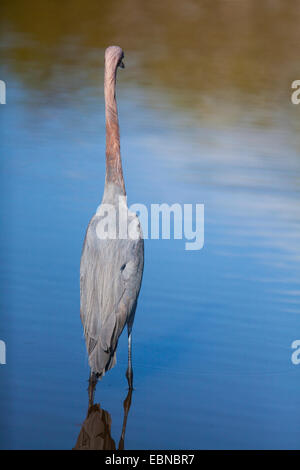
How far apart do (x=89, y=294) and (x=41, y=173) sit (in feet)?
7.47

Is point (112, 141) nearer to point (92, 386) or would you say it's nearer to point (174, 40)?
point (92, 386)

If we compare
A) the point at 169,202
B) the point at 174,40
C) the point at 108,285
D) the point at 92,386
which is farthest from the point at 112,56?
the point at 174,40

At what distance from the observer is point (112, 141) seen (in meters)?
3.42

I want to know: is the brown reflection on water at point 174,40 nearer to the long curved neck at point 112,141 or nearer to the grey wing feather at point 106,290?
the long curved neck at point 112,141

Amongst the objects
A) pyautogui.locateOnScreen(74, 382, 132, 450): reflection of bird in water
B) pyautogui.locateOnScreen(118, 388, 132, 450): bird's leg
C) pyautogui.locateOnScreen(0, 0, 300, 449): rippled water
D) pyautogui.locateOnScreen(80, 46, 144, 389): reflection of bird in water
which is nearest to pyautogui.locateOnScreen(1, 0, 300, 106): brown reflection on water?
pyautogui.locateOnScreen(0, 0, 300, 449): rippled water

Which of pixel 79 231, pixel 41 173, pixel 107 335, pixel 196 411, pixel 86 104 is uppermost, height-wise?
pixel 86 104

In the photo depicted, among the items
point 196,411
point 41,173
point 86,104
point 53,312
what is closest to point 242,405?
point 196,411

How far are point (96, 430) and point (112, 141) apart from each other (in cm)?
111

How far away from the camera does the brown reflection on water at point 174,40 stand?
741 cm

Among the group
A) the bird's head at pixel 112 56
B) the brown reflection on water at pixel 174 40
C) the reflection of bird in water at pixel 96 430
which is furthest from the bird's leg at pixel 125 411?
the brown reflection on water at pixel 174 40

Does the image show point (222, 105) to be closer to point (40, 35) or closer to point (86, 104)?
point (86, 104)

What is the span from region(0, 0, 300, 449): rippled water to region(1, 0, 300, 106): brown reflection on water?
21 millimetres

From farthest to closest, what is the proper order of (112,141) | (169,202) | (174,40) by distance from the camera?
(174,40) → (169,202) → (112,141)

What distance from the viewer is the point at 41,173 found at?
5.30 metres
